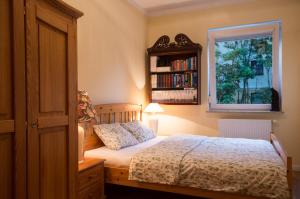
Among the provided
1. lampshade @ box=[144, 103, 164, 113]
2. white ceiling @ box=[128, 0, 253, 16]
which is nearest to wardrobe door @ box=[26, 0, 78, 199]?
lampshade @ box=[144, 103, 164, 113]

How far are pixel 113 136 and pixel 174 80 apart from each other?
184 centimetres

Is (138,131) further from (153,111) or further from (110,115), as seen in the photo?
(153,111)

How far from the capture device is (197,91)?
4.32 m

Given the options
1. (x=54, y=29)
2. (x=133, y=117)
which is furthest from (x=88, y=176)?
(x=133, y=117)

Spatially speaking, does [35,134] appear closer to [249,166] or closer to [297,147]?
[249,166]

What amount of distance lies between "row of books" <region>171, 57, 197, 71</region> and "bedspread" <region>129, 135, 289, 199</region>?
1915 mm

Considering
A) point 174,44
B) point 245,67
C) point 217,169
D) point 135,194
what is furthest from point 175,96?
point 217,169

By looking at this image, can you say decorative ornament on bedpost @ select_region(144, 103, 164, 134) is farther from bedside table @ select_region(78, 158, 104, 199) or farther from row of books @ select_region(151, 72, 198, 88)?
bedside table @ select_region(78, 158, 104, 199)

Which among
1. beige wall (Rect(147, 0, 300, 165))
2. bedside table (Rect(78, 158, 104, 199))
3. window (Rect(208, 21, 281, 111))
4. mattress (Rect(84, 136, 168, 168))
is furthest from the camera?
window (Rect(208, 21, 281, 111))

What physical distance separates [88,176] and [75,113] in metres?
0.79

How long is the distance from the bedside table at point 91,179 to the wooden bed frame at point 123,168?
0.52ft

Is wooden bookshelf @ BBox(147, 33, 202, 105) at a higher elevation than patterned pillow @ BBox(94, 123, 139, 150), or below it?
higher

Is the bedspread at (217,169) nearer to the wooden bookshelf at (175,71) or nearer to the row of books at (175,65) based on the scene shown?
the wooden bookshelf at (175,71)

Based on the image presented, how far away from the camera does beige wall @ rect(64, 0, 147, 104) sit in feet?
9.98
